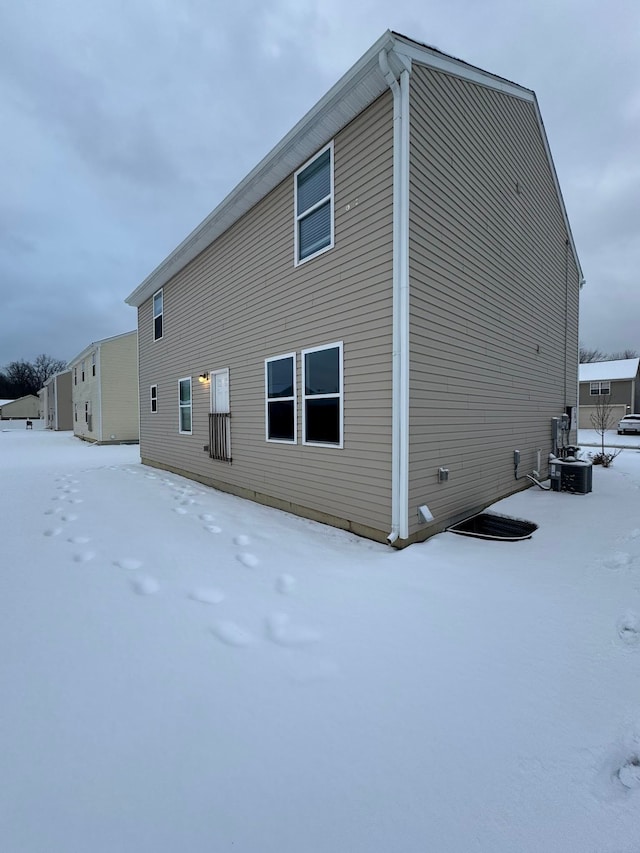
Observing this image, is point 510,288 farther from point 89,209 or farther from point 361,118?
point 89,209

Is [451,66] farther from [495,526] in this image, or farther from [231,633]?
[231,633]

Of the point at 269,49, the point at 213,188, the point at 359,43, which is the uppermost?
the point at 213,188

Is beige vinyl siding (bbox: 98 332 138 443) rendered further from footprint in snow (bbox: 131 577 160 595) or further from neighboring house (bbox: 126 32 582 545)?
footprint in snow (bbox: 131 577 160 595)

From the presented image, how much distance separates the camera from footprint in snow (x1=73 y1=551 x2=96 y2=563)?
364 centimetres

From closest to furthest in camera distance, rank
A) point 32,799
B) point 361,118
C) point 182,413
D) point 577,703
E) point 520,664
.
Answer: point 32,799
point 577,703
point 520,664
point 361,118
point 182,413

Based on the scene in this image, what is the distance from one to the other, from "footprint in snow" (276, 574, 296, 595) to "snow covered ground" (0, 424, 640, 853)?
0.02 metres

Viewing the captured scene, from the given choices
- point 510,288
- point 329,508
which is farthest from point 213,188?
point 329,508

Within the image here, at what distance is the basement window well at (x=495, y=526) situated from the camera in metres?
4.84

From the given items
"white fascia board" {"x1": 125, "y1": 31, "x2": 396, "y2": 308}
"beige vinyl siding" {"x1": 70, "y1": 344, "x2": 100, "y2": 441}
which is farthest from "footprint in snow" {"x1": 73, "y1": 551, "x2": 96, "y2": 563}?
"beige vinyl siding" {"x1": 70, "y1": 344, "x2": 100, "y2": 441}

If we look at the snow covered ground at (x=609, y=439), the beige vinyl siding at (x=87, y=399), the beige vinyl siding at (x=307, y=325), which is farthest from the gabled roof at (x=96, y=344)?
the snow covered ground at (x=609, y=439)

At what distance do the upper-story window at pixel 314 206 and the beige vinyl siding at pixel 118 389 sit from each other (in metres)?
15.0

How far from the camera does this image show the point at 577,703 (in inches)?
73.4

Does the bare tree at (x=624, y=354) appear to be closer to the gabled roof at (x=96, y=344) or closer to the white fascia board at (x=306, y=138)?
the gabled roof at (x=96, y=344)

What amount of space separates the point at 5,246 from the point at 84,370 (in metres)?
29.7
